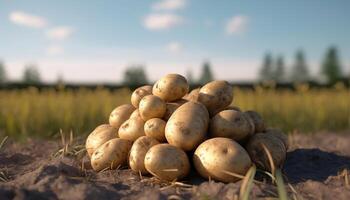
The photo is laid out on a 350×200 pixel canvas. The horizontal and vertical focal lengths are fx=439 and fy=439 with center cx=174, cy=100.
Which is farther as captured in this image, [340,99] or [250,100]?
[340,99]

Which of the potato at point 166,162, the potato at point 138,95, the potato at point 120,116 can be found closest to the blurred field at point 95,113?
the potato at point 120,116

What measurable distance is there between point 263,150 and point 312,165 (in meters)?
0.78

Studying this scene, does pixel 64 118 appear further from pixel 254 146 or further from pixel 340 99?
pixel 340 99

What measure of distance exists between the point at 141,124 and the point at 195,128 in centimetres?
51

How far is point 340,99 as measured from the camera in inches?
373

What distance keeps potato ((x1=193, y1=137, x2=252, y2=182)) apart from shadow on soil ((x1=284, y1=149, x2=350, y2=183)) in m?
0.53

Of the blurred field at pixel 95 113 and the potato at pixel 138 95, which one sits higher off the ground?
the potato at pixel 138 95

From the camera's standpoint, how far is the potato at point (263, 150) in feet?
10.7

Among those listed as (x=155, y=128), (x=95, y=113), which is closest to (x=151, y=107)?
(x=155, y=128)

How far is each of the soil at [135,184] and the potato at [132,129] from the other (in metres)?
0.26

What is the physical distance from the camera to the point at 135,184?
292cm

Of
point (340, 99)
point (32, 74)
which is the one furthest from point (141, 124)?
point (32, 74)

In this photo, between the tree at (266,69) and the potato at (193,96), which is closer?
the potato at (193,96)

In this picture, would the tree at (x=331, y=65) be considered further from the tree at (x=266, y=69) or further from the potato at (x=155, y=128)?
the potato at (x=155, y=128)
